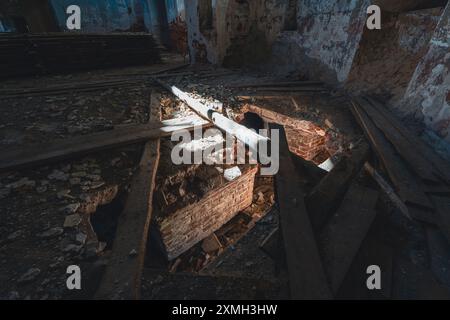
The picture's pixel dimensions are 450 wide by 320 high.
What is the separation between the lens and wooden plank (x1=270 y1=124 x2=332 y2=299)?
44.0 inches

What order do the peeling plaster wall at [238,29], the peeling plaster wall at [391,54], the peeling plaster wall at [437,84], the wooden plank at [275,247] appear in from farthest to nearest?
the peeling plaster wall at [238,29]
the peeling plaster wall at [391,54]
the peeling plaster wall at [437,84]
the wooden plank at [275,247]

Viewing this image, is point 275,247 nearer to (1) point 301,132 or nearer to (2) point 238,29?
(1) point 301,132

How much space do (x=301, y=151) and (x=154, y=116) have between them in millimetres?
2395

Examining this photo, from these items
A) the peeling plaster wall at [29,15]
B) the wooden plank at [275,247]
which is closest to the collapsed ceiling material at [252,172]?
the wooden plank at [275,247]

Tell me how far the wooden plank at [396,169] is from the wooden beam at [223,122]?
3.58 feet

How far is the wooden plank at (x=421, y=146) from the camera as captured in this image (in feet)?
6.20

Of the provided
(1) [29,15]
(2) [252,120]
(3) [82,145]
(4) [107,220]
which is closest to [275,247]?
(4) [107,220]

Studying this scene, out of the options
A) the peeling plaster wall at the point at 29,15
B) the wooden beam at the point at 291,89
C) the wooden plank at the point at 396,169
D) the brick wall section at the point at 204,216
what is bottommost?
the brick wall section at the point at 204,216

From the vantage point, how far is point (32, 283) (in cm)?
119

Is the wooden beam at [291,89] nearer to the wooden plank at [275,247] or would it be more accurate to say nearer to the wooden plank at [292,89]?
the wooden plank at [292,89]

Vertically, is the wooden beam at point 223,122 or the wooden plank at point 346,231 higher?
the wooden beam at point 223,122

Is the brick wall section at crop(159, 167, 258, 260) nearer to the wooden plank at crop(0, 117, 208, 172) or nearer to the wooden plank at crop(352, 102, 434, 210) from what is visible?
the wooden plank at crop(0, 117, 208, 172)

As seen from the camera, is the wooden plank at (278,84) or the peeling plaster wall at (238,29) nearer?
the wooden plank at (278,84)

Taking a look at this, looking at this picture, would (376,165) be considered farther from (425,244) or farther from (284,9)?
(284,9)
